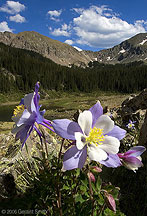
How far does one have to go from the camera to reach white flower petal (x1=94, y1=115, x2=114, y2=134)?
1320 millimetres

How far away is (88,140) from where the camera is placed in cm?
128

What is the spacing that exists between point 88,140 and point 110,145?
154mm

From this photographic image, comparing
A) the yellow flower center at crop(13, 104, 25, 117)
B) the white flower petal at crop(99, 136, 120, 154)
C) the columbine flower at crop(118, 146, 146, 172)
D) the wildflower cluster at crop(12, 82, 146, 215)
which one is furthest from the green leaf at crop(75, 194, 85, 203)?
the yellow flower center at crop(13, 104, 25, 117)

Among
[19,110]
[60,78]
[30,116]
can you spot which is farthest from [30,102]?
[60,78]

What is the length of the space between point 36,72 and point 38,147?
111 m

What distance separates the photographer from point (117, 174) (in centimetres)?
328

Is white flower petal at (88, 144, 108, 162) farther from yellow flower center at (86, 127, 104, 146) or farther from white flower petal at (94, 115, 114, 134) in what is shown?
white flower petal at (94, 115, 114, 134)

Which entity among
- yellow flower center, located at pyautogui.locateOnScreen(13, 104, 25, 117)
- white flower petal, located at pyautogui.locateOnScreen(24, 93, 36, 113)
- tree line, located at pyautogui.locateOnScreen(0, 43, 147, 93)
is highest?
tree line, located at pyautogui.locateOnScreen(0, 43, 147, 93)

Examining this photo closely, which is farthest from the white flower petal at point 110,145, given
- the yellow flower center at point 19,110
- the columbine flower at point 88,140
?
the yellow flower center at point 19,110

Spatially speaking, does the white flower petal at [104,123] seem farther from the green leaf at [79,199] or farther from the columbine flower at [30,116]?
the green leaf at [79,199]

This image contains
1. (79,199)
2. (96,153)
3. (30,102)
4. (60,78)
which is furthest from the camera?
(60,78)

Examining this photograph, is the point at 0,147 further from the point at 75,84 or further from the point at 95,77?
the point at 95,77

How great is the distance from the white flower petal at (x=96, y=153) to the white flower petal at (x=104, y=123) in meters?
0.16

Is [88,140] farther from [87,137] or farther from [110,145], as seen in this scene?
[110,145]
